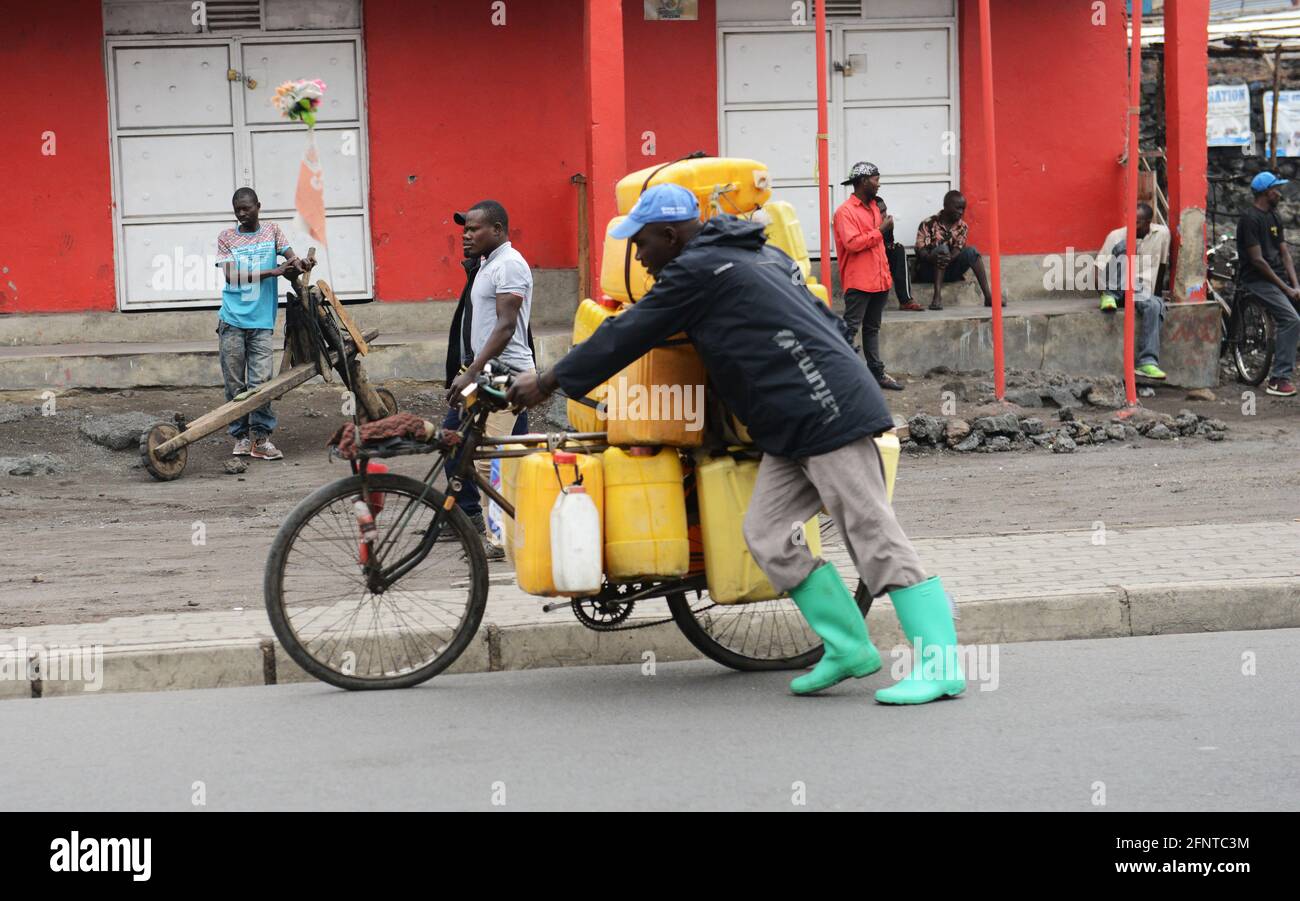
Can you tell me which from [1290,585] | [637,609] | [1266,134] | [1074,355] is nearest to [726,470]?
[637,609]

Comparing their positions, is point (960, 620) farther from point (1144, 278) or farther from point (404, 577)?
point (1144, 278)

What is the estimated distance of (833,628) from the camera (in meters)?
5.83

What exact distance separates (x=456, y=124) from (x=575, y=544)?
9873mm

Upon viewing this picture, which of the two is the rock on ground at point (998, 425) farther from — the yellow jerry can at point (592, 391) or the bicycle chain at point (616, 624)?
the yellow jerry can at point (592, 391)

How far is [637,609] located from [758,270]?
181 centimetres

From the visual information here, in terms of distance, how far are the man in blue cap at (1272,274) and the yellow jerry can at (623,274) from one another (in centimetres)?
1006

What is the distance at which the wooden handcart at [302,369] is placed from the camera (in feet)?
35.3

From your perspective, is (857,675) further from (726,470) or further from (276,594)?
(276,594)

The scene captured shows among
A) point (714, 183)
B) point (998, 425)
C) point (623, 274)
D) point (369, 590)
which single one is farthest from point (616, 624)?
point (998, 425)

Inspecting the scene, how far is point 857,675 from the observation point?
19.3 feet

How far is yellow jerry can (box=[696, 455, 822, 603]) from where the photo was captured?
5.86 m

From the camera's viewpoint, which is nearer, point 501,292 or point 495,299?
point 501,292

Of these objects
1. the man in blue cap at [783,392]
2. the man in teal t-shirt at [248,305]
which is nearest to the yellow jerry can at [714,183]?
the man in blue cap at [783,392]

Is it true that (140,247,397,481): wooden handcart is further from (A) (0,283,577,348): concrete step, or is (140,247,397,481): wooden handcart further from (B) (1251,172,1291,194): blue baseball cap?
(B) (1251,172,1291,194): blue baseball cap
